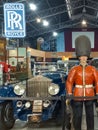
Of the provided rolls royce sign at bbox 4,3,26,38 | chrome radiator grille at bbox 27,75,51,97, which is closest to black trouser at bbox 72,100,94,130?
chrome radiator grille at bbox 27,75,51,97

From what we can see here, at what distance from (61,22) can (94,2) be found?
321 inches

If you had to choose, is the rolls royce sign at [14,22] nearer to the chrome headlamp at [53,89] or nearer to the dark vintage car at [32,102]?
the dark vintage car at [32,102]

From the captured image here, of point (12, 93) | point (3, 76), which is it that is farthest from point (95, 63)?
point (3, 76)

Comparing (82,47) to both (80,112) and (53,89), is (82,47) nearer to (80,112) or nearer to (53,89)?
(80,112)

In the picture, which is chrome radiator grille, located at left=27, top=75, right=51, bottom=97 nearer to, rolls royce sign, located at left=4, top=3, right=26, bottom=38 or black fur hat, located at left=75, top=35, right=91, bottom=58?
rolls royce sign, located at left=4, top=3, right=26, bottom=38

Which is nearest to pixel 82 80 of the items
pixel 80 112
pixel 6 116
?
pixel 80 112

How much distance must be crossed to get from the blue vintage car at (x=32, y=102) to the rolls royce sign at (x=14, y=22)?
1573mm

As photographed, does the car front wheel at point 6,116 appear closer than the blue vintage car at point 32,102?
No

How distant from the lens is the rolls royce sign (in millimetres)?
7461

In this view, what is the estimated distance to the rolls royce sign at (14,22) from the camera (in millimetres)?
7461

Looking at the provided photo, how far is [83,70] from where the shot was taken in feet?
14.8

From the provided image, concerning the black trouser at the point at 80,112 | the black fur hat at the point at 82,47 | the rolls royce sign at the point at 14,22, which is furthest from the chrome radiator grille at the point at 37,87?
the black fur hat at the point at 82,47

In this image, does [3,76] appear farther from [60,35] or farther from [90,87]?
[60,35]

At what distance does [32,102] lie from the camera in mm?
Result: 6078
